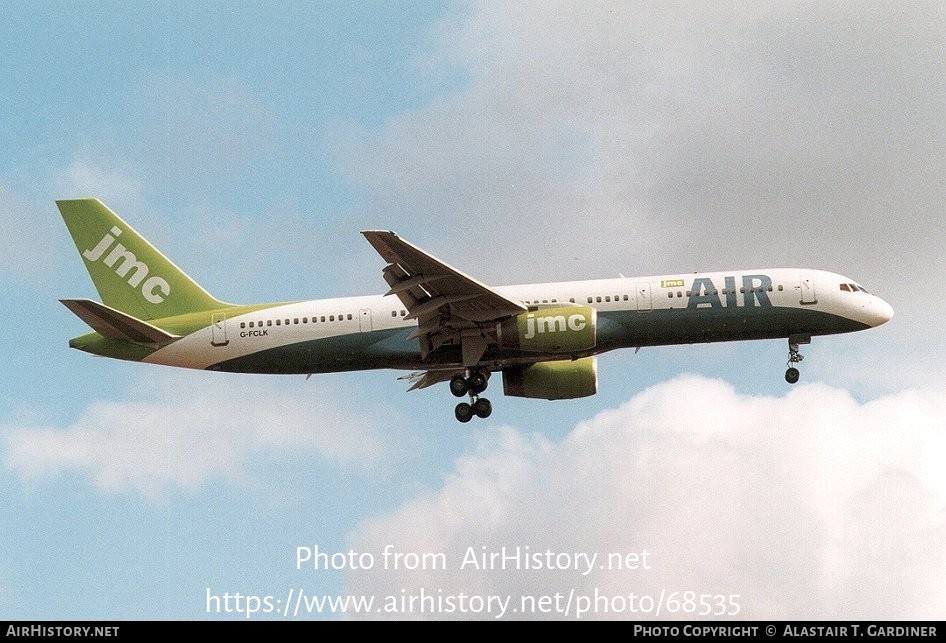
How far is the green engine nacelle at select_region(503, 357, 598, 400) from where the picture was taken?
197 feet

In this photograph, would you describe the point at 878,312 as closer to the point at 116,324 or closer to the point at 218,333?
the point at 218,333

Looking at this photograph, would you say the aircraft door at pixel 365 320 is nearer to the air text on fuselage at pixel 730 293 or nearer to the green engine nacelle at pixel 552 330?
the green engine nacelle at pixel 552 330

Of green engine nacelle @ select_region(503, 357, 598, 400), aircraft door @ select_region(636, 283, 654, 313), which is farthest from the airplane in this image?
green engine nacelle @ select_region(503, 357, 598, 400)

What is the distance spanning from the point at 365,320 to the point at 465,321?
13.2 feet

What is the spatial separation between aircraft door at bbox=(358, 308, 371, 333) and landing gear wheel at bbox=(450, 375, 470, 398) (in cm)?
416

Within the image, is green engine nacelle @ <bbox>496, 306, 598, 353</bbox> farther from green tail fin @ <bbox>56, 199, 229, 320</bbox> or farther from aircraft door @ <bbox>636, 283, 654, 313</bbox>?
green tail fin @ <bbox>56, 199, 229, 320</bbox>

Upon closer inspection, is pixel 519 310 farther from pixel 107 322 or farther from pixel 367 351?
pixel 107 322

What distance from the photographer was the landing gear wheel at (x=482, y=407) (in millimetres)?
57688

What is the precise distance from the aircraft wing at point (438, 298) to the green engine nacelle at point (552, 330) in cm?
49

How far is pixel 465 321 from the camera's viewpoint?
5481cm

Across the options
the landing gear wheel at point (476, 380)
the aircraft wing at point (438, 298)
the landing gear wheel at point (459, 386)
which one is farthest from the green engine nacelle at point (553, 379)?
the aircraft wing at point (438, 298)
